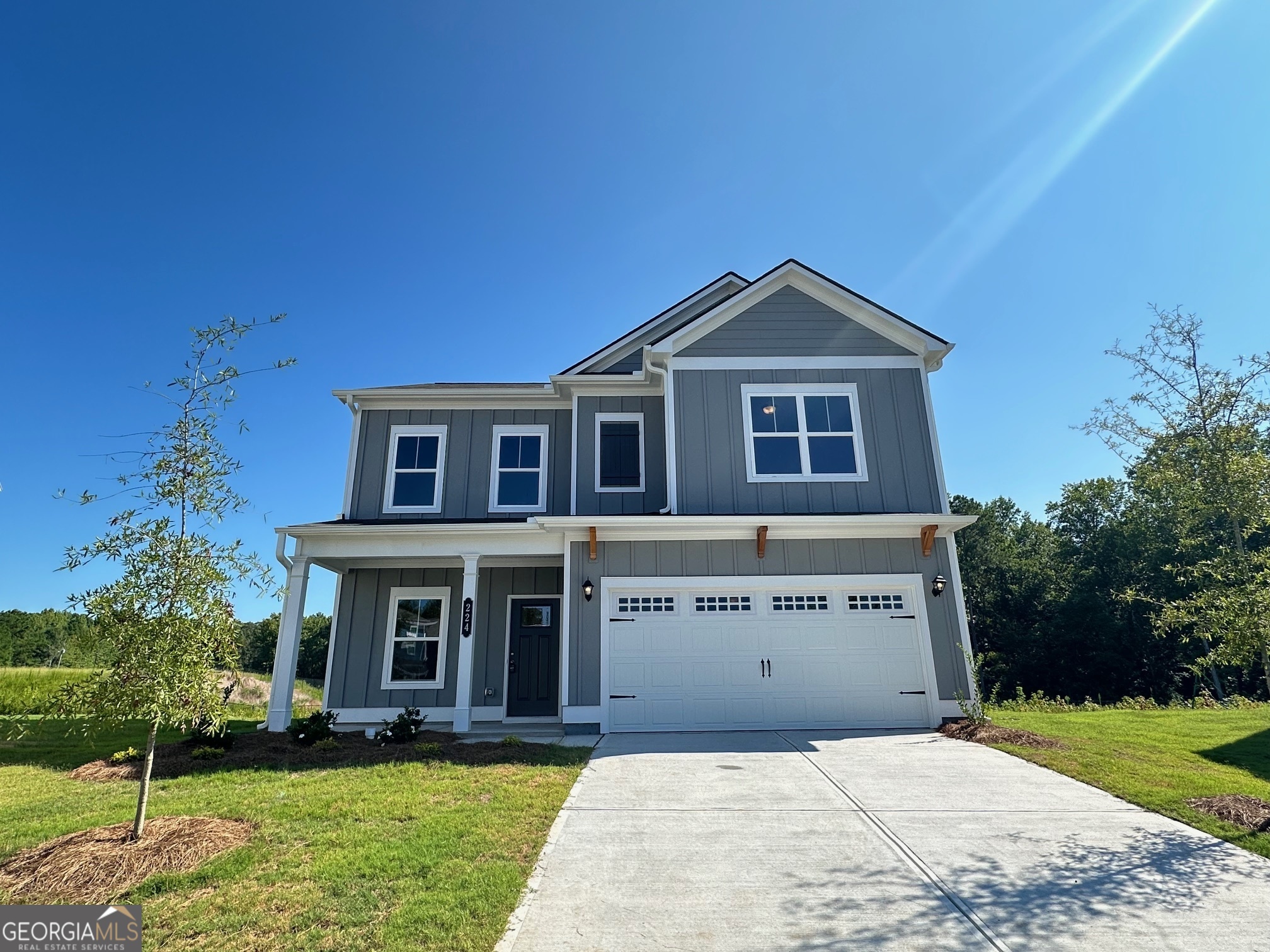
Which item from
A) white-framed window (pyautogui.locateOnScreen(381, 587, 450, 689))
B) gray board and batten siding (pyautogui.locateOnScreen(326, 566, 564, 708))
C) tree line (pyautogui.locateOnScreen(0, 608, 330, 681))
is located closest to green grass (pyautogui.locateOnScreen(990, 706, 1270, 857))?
gray board and batten siding (pyautogui.locateOnScreen(326, 566, 564, 708))

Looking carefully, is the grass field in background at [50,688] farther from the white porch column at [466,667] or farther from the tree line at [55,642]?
the tree line at [55,642]

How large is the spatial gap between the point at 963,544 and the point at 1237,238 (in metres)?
28.4

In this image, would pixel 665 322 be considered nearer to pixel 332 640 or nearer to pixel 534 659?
pixel 534 659

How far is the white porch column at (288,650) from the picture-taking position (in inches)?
370

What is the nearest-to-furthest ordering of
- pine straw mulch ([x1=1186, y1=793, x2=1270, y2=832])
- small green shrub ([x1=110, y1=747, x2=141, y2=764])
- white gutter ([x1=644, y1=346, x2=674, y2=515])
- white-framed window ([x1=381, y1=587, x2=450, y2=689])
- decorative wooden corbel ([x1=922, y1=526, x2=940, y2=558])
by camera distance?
pine straw mulch ([x1=1186, y1=793, x2=1270, y2=832]) → small green shrub ([x1=110, y1=747, x2=141, y2=764]) → decorative wooden corbel ([x1=922, y1=526, x2=940, y2=558]) → white gutter ([x1=644, y1=346, x2=674, y2=515]) → white-framed window ([x1=381, y1=587, x2=450, y2=689])

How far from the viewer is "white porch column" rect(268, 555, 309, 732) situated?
9406mm

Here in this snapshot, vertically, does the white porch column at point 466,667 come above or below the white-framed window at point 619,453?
below

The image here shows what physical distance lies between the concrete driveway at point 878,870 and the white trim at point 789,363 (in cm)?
691

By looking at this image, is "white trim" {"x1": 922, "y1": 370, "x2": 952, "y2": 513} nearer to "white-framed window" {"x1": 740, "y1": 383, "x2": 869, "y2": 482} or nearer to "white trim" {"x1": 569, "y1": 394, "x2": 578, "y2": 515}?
"white-framed window" {"x1": 740, "y1": 383, "x2": 869, "y2": 482}

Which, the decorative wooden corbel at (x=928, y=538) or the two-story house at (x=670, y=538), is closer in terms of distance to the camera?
the two-story house at (x=670, y=538)

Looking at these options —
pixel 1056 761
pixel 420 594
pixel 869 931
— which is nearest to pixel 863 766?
pixel 1056 761

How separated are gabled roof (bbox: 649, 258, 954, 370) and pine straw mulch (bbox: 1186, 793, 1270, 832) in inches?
296

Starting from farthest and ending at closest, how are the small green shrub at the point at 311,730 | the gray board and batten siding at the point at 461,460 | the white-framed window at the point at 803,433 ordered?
the gray board and batten siding at the point at 461,460, the white-framed window at the point at 803,433, the small green shrub at the point at 311,730

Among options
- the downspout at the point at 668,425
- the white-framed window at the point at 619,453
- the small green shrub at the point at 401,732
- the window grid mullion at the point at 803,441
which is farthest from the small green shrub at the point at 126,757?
the window grid mullion at the point at 803,441
